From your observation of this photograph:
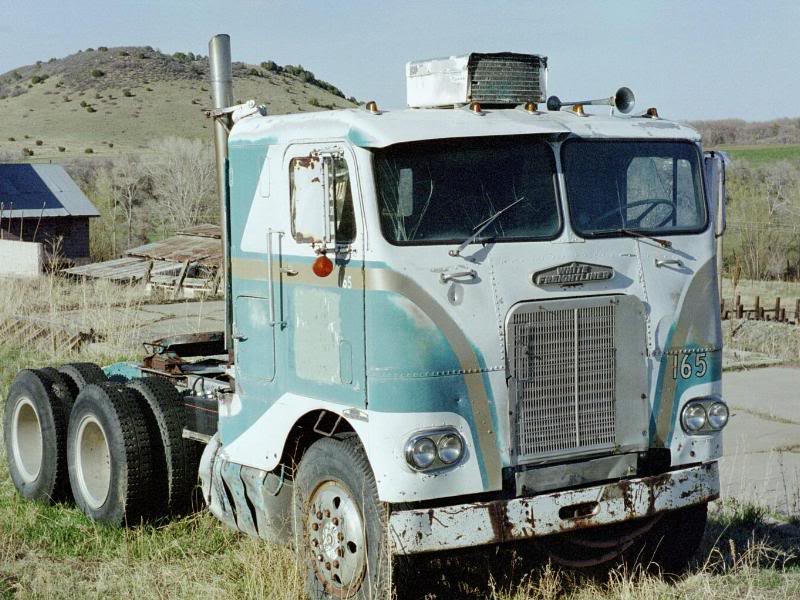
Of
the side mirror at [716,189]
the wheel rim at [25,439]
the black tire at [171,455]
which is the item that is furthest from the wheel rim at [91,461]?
the side mirror at [716,189]

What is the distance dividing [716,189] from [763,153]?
256 feet

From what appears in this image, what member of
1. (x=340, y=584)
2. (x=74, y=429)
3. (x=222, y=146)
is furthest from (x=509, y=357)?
(x=74, y=429)

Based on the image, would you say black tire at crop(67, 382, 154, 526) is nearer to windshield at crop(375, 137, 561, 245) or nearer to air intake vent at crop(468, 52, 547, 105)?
windshield at crop(375, 137, 561, 245)

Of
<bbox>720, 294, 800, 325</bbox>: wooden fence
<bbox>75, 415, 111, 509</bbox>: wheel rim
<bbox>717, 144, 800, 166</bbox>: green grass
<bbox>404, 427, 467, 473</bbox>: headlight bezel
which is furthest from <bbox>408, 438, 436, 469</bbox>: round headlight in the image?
<bbox>717, 144, 800, 166</bbox>: green grass

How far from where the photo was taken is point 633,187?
581cm

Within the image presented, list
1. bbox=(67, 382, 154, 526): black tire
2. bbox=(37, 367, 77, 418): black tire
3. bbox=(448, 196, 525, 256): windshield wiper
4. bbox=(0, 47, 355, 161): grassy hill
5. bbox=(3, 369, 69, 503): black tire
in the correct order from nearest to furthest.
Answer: bbox=(448, 196, 525, 256): windshield wiper → bbox=(67, 382, 154, 526): black tire → bbox=(3, 369, 69, 503): black tire → bbox=(37, 367, 77, 418): black tire → bbox=(0, 47, 355, 161): grassy hill

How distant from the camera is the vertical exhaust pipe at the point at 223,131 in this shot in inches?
249

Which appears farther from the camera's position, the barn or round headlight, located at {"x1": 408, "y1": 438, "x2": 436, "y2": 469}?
the barn

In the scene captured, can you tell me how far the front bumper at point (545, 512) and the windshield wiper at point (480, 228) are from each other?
4.04ft

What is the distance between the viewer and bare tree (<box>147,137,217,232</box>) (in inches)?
1789

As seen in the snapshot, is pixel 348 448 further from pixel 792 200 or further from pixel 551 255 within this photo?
Result: pixel 792 200

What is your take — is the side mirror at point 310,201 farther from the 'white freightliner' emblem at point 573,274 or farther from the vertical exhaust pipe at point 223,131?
the 'white freightliner' emblem at point 573,274

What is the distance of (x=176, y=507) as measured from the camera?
23.6ft

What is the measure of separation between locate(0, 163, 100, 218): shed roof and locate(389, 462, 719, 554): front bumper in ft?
114
